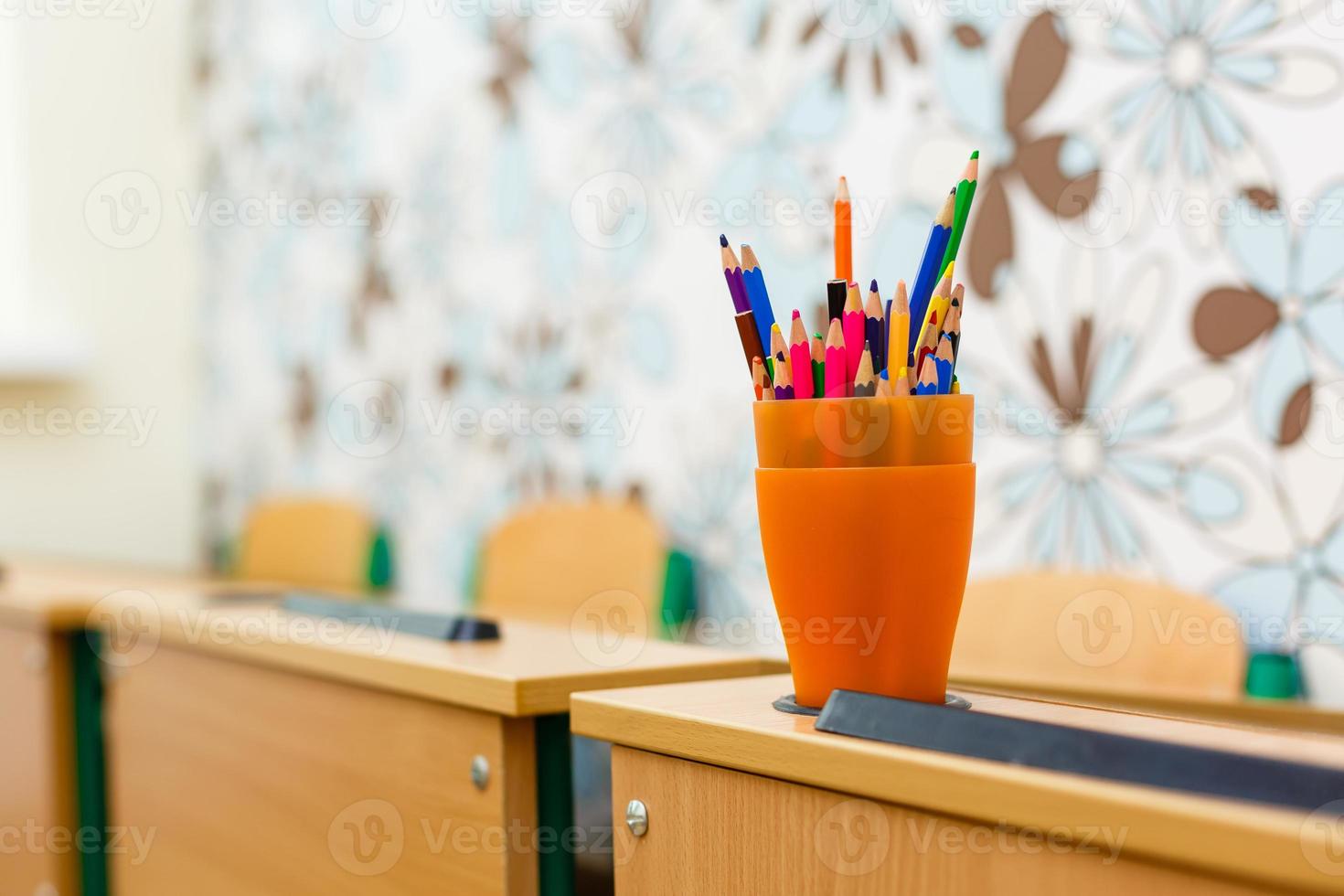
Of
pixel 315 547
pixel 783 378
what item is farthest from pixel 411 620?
pixel 315 547

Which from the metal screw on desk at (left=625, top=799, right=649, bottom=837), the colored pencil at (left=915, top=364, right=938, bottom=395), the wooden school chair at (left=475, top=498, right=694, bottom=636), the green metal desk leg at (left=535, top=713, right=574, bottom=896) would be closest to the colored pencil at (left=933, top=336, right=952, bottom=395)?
the colored pencil at (left=915, top=364, right=938, bottom=395)

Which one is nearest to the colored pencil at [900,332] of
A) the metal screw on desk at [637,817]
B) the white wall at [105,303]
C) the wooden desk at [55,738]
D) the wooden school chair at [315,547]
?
the metal screw on desk at [637,817]


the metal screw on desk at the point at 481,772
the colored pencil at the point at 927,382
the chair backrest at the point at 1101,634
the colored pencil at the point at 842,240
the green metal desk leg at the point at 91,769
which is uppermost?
the colored pencil at the point at 842,240

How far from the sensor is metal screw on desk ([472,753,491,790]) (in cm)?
101

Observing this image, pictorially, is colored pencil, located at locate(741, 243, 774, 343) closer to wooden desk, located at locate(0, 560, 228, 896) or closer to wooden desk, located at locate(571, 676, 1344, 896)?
wooden desk, located at locate(571, 676, 1344, 896)

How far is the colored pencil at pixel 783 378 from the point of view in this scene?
30.8 inches

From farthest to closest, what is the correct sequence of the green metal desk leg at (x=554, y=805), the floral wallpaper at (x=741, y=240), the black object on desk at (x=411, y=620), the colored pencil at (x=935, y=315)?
the floral wallpaper at (x=741, y=240)
the black object on desk at (x=411, y=620)
the green metal desk leg at (x=554, y=805)
the colored pencil at (x=935, y=315)

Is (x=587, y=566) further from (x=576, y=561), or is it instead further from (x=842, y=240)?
(x=842, y=240)

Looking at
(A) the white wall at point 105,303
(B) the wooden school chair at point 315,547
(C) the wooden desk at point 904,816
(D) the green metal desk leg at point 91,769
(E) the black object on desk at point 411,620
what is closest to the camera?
(C) the wooden desk at point 904,816

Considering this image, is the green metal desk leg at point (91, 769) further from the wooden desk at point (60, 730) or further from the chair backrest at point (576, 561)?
the chair backrest at point (576, 561)

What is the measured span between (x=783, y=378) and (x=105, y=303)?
281 cm

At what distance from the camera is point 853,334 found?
77 cm

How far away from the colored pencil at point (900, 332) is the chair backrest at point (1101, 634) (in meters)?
0.48

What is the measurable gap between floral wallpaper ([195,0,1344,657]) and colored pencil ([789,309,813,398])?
31.3 inches
